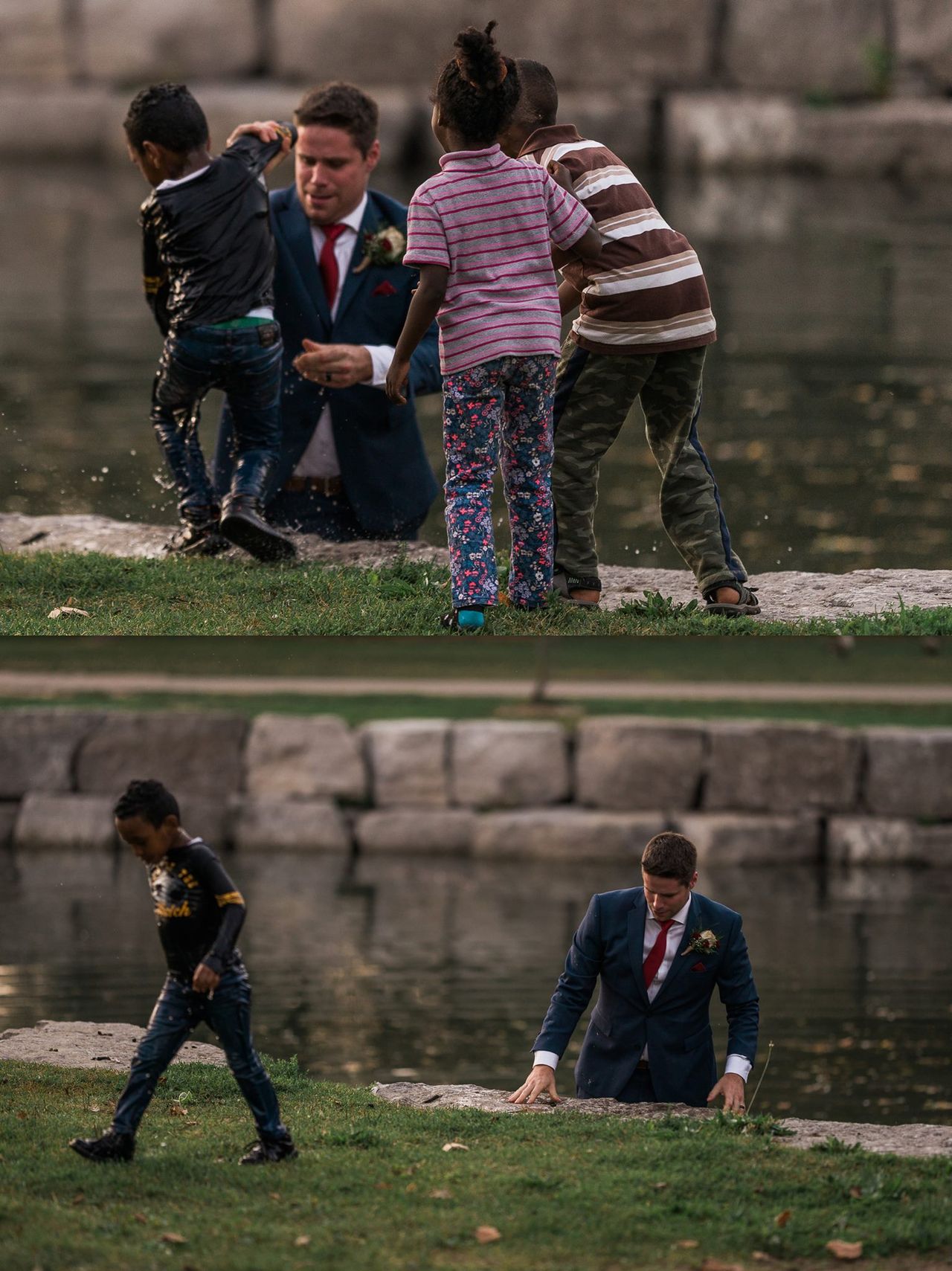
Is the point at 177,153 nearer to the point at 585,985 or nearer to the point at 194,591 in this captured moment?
the point at 194,591

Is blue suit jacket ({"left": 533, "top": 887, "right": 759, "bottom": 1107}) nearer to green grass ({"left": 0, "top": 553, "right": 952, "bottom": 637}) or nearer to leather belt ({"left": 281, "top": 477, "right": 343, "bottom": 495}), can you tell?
green grass ({"left": 0, "top": 553, "right": 952, "bottom": 637})

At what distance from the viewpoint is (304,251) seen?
235 inches

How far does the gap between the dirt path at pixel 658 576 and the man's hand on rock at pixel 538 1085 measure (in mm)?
1433

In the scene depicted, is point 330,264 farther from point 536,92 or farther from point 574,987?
point 574,987

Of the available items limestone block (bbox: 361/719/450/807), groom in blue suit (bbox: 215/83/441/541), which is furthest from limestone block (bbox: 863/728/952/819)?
groom in blue suit (bbox: 215/83/441/541)

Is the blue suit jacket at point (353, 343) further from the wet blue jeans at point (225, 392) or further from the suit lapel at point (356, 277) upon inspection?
the wet blue jeans at point (225, 392)

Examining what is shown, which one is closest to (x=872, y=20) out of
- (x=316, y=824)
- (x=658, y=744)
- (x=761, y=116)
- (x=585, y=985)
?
(x=761, y=116)

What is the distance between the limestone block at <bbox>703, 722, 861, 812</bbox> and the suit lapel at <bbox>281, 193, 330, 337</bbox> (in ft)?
22.1

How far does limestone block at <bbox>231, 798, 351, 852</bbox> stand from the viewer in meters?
11.9

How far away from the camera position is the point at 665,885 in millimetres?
5145

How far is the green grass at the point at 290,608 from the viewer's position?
5.09 metres

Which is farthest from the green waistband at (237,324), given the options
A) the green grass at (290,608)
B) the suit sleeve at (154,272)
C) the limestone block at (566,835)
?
the limestone block at (566,835)

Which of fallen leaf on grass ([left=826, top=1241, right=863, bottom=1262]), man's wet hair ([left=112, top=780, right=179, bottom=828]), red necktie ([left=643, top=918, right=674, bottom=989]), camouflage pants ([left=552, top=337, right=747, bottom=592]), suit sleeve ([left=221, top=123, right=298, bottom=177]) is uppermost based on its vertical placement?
suit sleeve ([left=221, top=123, right=298, bottom=177])

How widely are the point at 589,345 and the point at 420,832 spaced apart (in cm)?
732
